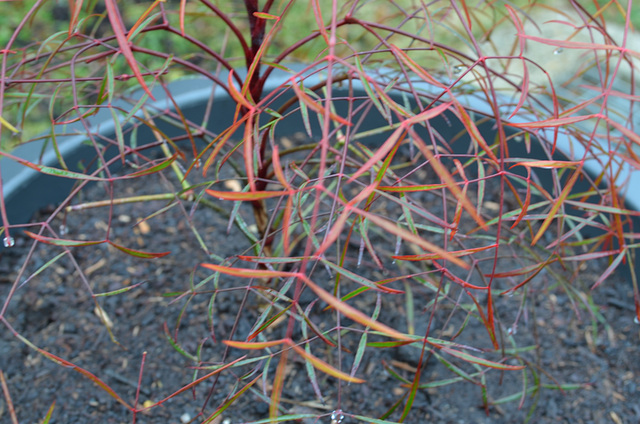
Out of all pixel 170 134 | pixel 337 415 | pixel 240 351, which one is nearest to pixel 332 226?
pixel 337 415


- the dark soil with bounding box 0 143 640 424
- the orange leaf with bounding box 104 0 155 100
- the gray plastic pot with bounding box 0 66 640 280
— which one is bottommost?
the dark soil with bounding box 0 143 640 424

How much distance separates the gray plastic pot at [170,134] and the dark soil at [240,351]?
0.07 m

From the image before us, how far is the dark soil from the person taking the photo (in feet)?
1.84

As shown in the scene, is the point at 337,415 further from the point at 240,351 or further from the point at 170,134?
the point at 170,134

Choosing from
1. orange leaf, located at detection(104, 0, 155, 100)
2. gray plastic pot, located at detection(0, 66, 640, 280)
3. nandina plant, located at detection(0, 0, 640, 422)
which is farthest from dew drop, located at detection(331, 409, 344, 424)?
gray plastic pot, located at detection(0, 66, 640, 280)

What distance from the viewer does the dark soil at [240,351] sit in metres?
0.56

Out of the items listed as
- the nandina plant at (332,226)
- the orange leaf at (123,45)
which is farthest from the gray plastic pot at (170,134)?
the orange leaf at (123,45)

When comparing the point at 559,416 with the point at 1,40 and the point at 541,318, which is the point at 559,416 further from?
the point at 1,40

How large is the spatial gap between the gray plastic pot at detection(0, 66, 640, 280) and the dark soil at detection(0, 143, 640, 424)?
0.07 metres

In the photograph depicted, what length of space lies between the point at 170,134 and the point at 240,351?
420 millimetres

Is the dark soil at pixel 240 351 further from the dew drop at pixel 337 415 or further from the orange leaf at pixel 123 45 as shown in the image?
the orange leaf at pixel 123 45

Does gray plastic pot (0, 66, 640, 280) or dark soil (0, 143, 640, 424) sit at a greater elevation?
gray plastic pot (0, 66, 640, 280)

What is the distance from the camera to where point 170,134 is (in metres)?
0.85

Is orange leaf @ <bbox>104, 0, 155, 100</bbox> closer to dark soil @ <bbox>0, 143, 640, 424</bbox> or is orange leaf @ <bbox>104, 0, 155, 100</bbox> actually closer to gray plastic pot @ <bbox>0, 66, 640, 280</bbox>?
dark soil @ <bbox>0, 143, 640, 424</bbox>
